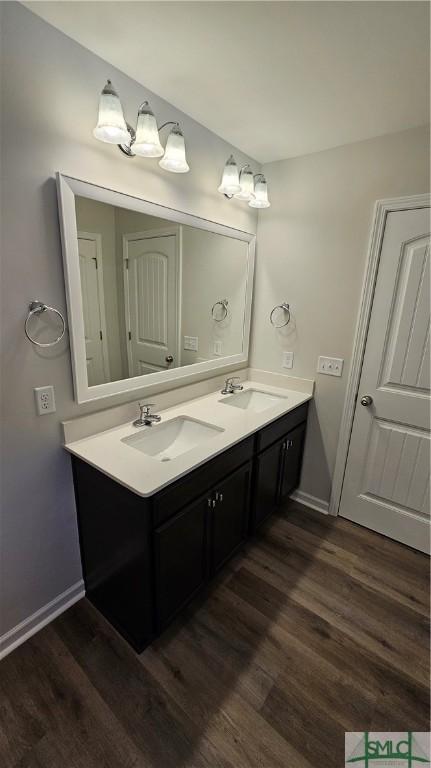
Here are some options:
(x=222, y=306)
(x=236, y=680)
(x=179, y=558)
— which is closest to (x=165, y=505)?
(x=179, y=558)

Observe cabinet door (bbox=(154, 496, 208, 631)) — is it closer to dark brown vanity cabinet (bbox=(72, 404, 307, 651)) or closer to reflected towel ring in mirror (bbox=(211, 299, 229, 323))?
dark brown vanity cabinet (bbox=(72, 404, 307, 651))

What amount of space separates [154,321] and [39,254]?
0.66m

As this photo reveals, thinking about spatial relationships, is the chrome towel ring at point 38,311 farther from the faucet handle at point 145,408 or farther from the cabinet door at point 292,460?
the cabinet door at point 292,460

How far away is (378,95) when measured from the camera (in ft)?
4.70

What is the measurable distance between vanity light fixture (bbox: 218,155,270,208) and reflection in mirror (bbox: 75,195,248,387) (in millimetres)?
265

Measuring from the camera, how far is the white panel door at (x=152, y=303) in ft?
5.32

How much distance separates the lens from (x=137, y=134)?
4.30 feet

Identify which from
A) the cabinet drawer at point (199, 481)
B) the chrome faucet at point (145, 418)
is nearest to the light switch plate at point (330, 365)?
the cabinet drawer at point (199, 481)

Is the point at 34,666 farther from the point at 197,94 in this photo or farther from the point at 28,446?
the point at 197,94

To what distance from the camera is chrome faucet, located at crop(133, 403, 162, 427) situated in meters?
1.64

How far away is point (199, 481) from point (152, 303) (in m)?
0.97

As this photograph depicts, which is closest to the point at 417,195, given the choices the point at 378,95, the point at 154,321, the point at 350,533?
the point at 378,95

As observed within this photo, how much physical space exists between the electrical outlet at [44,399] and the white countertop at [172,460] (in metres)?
0.19

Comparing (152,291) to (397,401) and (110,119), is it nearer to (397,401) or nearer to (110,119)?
(110,119)
